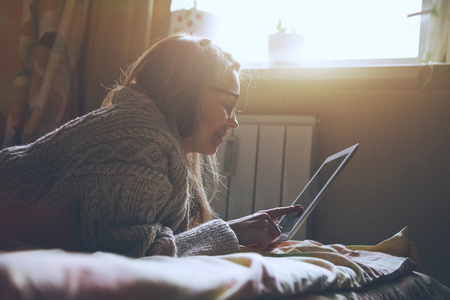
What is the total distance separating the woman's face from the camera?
105 cm

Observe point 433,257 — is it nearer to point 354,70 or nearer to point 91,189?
point 354,70

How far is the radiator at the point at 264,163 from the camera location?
65.4 inches

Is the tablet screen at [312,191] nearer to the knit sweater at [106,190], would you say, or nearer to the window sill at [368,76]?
the knit sweater at [106,190]

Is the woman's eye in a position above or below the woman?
above

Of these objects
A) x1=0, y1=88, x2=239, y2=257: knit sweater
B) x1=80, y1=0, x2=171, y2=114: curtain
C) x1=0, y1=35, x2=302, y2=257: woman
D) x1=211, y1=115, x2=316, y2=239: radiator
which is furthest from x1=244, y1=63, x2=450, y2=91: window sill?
x1=0, y1=88, x2=239, y2=257: knit sweater

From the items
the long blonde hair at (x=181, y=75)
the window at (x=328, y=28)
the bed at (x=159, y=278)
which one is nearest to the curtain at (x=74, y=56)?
the window at (x=328, y=28)

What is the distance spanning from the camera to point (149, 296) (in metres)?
0.31

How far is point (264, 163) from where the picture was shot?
1.72 m

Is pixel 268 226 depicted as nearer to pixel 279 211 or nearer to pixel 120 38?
pixel 279 211

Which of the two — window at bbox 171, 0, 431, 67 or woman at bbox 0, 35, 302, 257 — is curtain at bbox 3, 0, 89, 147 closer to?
window at bbox 171, 0, 431, 67

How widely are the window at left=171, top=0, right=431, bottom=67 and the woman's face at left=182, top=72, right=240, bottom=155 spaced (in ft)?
2.67

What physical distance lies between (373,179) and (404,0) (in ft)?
2.44

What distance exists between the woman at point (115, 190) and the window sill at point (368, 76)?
0.81 meters

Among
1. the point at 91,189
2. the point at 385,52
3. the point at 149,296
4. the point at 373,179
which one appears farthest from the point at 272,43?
the point at 149,296
